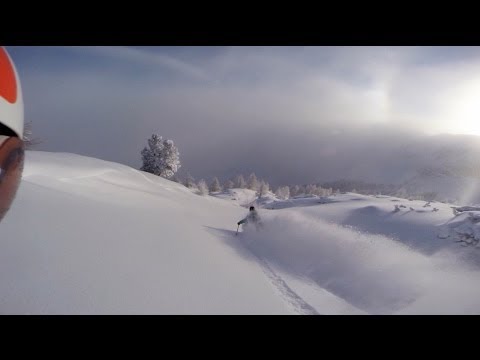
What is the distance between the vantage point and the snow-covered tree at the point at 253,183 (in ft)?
197

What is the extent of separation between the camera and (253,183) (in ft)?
199

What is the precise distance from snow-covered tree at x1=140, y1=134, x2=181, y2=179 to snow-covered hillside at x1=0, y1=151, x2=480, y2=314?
25755 millimetres

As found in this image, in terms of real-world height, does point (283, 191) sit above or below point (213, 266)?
above

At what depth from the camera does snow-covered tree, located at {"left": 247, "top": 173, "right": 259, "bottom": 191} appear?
5994 centimetres

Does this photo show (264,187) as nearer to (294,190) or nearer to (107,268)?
(294,190)

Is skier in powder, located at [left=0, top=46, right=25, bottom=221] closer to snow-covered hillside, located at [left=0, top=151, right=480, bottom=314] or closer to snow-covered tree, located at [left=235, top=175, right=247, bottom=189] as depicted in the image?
snow-covered hillside, located at [left=0, top=151, right=480, bottom=314]

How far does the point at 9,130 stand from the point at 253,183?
58.3 metres

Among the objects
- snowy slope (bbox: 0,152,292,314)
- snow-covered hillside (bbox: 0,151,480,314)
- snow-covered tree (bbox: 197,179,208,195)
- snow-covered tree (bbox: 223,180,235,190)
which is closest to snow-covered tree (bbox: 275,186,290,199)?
snow-covered tree (bbox: 223,180,235,190)

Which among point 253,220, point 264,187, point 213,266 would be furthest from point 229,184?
point 213,266

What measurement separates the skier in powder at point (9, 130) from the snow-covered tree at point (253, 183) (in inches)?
2251

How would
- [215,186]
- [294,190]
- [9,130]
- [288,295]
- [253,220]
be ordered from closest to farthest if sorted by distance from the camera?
[9,130] < [288,295] < [253,220] < [215,186] < [294,190]

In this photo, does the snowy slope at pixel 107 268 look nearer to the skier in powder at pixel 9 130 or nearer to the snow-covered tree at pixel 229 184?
the skier in powder at pixel 9 130

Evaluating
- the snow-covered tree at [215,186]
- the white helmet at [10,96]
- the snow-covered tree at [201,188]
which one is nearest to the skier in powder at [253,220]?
the white helmet at [10,96]
